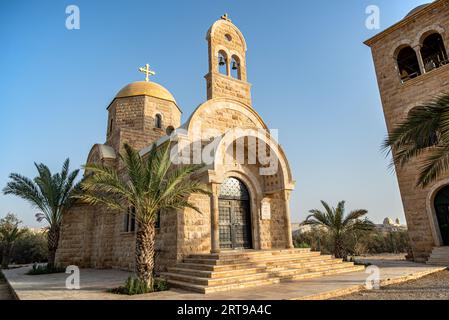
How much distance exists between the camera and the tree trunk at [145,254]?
7020 mm

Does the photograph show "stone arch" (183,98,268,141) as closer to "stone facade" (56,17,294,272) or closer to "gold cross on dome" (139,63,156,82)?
"stone facade" (56,17,294,272)

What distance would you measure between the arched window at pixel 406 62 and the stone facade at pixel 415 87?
0.42m

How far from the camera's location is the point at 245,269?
769cm

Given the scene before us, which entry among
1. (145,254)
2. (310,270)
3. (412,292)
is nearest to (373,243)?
(310,270)

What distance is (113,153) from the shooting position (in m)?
15.0

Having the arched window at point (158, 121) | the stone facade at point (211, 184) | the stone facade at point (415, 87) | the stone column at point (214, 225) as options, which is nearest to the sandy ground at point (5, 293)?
the stone facade at point (211, 184)

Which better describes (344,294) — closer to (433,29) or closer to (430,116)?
(430,116)

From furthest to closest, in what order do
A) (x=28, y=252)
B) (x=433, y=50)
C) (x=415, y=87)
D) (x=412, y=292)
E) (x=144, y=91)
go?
(x=28, y=252) → (x=144, y=91) → (x=433, y=50) → (x=415, y=87) → (x=412, y=292)

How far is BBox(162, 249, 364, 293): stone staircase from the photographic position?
6944 millimetres

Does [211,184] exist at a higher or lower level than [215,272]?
higher

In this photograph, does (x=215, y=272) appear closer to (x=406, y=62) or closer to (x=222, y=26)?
(x=222, y=26)

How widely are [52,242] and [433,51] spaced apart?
69.5ft
